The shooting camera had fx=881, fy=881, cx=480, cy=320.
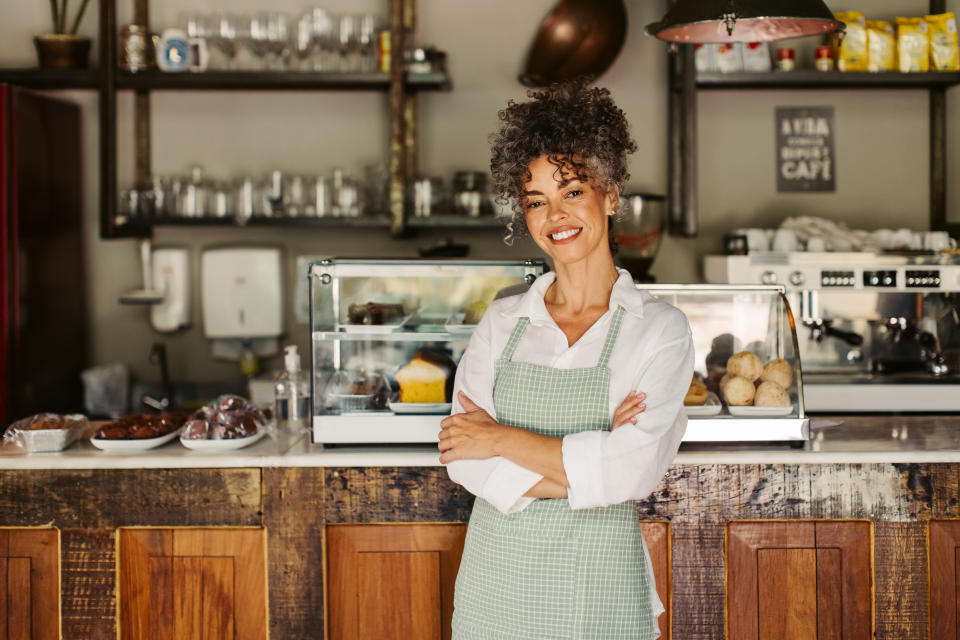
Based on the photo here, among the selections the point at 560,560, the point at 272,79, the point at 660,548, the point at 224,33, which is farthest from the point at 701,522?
the point at 224,33

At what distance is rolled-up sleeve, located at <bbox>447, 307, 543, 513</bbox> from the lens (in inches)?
67.8

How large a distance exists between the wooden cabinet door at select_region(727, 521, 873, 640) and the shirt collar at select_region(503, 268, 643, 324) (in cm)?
77

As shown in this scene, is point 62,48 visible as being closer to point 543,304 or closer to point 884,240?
point 543,304

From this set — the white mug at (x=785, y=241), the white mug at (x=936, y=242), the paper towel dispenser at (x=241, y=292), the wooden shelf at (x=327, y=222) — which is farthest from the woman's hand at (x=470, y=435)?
the white mug at (x=936, y=242)

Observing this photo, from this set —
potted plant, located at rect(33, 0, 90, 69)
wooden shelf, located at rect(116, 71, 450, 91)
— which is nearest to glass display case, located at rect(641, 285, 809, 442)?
wooden shelf, located at rect(116, 71, 450, 91)

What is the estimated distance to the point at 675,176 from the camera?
12.6 feet

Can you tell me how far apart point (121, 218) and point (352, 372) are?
1757 mm

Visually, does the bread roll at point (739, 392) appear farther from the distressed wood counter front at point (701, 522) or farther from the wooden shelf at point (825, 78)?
the wooden shelf at point (825, 78)

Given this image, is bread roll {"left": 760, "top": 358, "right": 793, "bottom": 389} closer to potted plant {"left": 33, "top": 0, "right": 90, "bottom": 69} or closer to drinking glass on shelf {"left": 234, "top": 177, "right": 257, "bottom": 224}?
drinking glass on shelf {"left": 234, "top": 177, "right": 257, "bottom": 224}

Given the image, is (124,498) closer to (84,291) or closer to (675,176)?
(84,291)

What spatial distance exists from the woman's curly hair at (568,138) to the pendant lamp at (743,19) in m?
0.45

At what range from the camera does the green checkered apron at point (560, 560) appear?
1728 millimetres

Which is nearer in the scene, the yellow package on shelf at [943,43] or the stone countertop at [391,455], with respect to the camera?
the stone countertop at [391,455]

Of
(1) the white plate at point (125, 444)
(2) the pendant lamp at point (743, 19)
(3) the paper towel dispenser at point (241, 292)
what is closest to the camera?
(2) the pendant lamp at point (743, 19)
